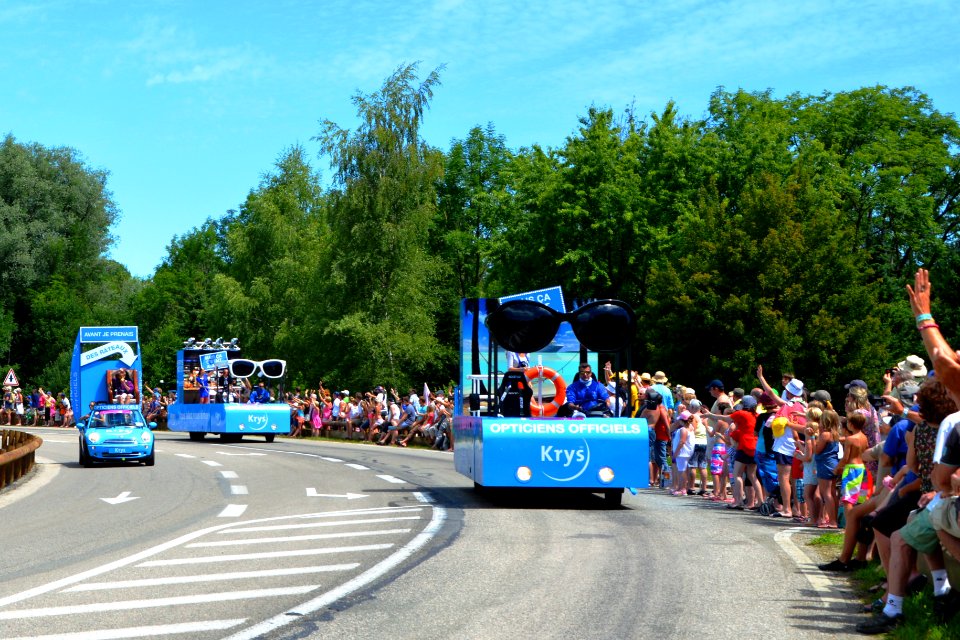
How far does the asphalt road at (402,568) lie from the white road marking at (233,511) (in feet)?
0.09

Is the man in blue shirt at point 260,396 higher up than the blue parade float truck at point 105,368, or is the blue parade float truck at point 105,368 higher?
the blue parade float truck at point 105,368

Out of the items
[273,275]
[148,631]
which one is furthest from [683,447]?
[273,275]

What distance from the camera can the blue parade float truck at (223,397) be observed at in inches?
1640

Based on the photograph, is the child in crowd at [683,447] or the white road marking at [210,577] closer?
the white road marking at [210,577]

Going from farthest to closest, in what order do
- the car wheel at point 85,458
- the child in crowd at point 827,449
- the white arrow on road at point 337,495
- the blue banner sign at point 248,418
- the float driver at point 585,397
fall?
1. the blue banner sign at point 248,418
2. the car wheel at point 85,458
3. the white arrow on road at point 337,495
4. the float driver at point 585,397
5. the child in crowd at point 827,449

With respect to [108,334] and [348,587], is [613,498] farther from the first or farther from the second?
[108,334]

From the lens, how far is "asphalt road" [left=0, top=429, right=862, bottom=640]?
27.7 feet

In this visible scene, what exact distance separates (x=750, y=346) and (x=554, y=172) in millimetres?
15608


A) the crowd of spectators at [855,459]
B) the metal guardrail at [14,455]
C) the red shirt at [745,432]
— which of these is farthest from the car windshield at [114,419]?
the red shirt at [745,432]

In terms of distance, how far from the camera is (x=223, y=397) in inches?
1718

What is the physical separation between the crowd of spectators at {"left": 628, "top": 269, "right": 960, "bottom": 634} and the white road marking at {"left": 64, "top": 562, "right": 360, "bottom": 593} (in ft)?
14.7

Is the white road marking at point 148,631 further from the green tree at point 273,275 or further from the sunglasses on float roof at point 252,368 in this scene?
the green tree at point 273,275

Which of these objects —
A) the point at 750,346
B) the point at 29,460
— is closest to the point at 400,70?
the point at 750,346

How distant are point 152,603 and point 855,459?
7588 mm
